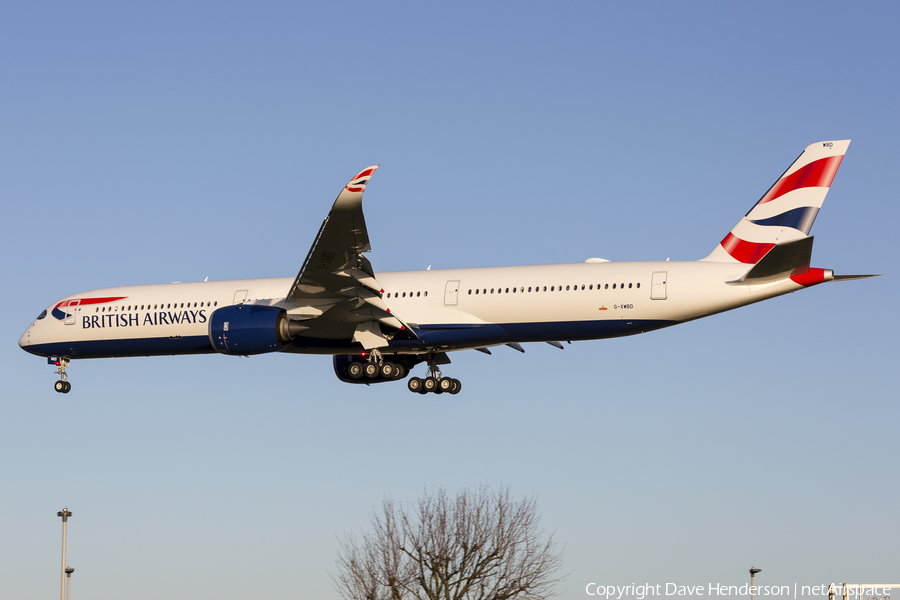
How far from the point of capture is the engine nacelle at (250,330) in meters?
32.7

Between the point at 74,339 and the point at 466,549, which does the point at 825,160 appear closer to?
the point at 466,549

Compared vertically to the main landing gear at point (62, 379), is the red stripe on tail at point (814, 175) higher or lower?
higher

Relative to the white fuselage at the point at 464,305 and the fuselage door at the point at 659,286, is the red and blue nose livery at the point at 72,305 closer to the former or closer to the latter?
the white fuselage at the point at 464,305

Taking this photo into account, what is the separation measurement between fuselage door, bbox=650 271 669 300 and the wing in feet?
24.0

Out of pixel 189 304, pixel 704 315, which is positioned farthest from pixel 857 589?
pixel 189 304

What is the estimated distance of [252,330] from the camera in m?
32.7

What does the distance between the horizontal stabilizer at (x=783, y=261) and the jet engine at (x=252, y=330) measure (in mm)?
13061

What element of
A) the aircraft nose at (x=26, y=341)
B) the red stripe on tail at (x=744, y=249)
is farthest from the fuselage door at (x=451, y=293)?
the aircraft nose at (x=26, y=341)

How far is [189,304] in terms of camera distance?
119ft

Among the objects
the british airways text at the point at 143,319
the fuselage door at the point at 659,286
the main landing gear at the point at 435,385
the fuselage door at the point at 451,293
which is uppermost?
the british airways text at the point at 143,319

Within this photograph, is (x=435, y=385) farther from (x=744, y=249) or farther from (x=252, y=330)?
(x=744, y=249)

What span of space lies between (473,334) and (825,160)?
11.2 metres

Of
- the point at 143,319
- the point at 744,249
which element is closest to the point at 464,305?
the point at 744,249

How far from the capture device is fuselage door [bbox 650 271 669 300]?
3095 cm
